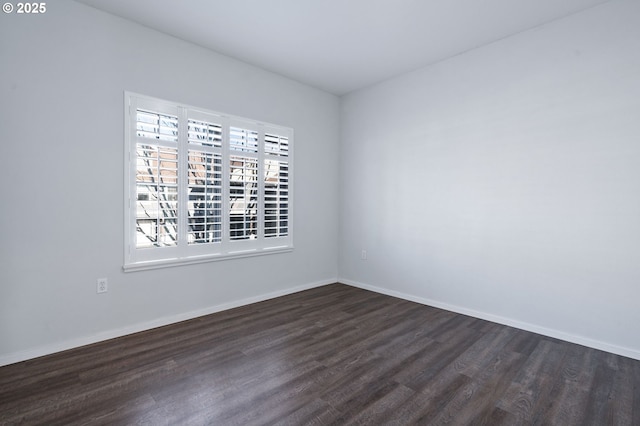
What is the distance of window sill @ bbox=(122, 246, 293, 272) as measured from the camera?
2.92 metres

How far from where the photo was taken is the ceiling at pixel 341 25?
104 inches

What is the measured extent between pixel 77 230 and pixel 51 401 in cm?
132

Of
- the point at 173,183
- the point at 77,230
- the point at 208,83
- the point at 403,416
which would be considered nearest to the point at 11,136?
the point at 77,230

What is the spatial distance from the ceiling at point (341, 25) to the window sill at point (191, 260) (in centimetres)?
228

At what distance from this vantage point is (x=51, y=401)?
190 cm

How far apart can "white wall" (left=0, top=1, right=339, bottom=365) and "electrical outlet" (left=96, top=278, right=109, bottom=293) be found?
0.04 metres

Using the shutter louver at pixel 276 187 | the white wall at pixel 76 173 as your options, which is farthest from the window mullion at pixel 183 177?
the shutter louver at pixel 276 187

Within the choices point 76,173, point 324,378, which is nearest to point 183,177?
point 76,173

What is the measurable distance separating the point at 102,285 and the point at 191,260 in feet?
2.58

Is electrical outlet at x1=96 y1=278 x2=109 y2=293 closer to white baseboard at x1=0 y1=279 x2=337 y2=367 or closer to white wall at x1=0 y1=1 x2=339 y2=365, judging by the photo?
white wall at x1=0 y1=1 x2=339 y2=365

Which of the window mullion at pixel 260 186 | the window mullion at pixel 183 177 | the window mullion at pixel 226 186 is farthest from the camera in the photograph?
the window mullion at pixel 260 186

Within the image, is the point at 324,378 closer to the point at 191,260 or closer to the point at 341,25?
the point at 191,260

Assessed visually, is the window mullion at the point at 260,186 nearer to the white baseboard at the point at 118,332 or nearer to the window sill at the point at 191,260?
the window sill at the point at 191,260

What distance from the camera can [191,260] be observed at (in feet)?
10.7
